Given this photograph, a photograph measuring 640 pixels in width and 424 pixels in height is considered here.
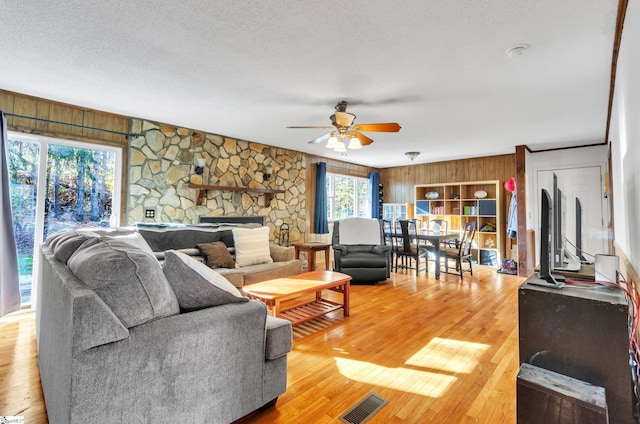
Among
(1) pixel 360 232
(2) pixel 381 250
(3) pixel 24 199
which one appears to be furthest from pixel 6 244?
(2) pixel 381 250

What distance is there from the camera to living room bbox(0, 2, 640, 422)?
1.78 m

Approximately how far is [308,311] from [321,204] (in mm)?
3441

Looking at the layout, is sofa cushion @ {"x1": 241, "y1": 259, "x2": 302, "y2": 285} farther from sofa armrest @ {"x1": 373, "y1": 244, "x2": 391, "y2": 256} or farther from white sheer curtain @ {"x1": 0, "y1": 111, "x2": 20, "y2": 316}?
white sheer curtain @ {"x1": 0, "y1": 111, "x2": 20, "y2": 316}

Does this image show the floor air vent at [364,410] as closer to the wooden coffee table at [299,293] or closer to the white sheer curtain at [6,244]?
the wooden coffee table at [299,293]

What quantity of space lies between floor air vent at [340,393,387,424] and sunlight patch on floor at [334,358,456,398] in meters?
0.16

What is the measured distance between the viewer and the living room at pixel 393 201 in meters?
1.78

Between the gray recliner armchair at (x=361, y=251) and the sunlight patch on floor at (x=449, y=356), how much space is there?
185 cm

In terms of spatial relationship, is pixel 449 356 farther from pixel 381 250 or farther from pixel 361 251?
pixel 361 251

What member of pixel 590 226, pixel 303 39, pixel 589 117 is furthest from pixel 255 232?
pixel 590 226

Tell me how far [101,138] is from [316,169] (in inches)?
150

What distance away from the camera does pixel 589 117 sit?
3754mm

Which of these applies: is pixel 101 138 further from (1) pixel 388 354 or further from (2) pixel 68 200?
(1) pixel 388 354

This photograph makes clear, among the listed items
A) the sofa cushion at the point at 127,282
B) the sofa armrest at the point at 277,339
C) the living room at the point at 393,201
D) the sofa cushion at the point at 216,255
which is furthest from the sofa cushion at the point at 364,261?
the sofa cushion at the point at 127,282

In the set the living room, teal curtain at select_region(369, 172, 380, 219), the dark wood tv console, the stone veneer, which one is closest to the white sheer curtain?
the living room
